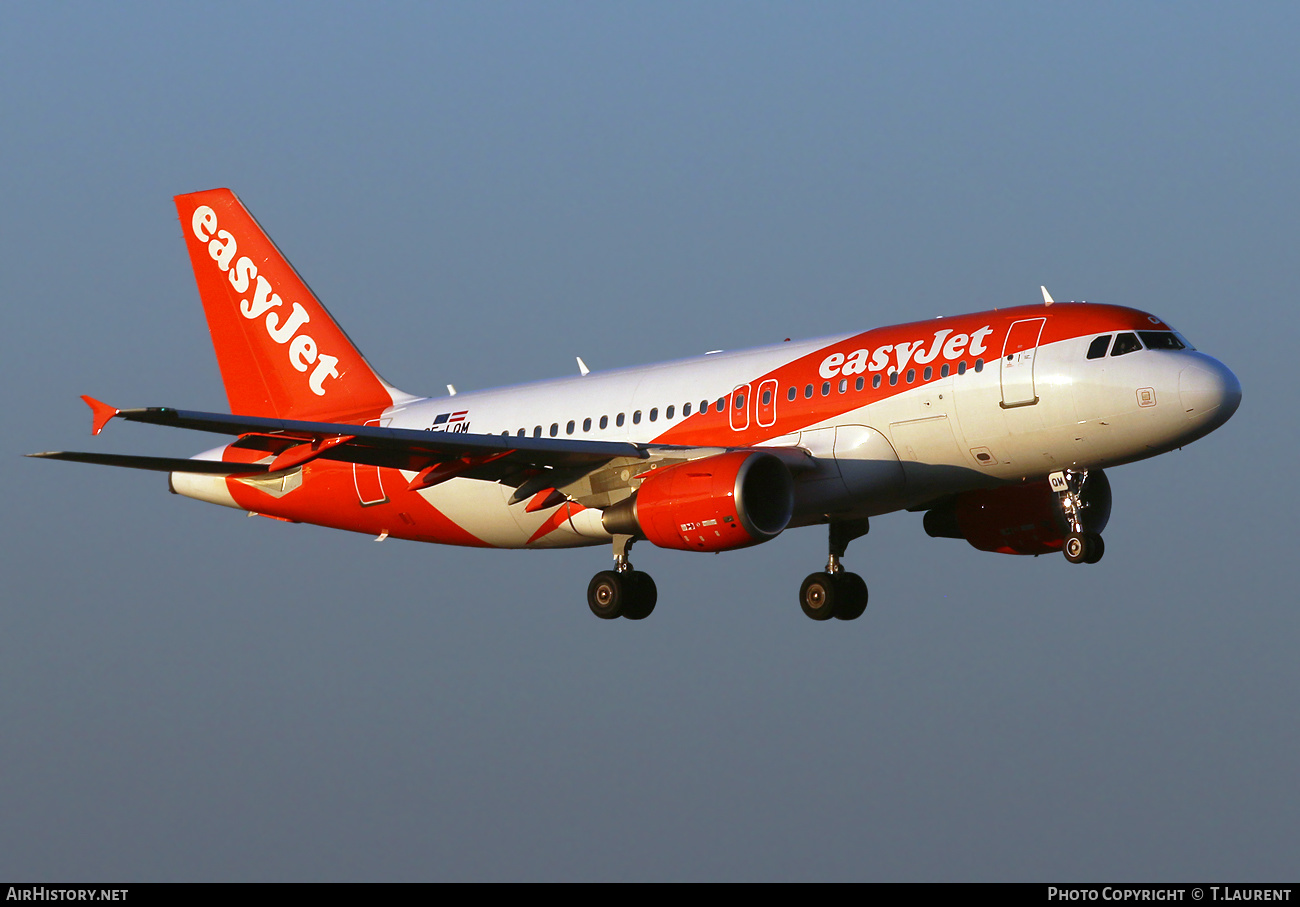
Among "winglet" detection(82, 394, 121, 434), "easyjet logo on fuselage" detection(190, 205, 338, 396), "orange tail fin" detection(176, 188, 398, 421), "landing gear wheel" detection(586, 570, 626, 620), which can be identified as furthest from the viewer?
"easyjet logo on fuselage" detection(190, 205, 338, 396)

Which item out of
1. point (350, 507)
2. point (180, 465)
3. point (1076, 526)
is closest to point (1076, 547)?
point (1076, 526)

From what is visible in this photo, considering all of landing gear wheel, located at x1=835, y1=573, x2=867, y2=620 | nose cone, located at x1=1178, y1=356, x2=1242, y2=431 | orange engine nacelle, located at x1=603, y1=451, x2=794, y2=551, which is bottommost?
landing gear wheel, located at x1=835, y1=573, x2=867, y2=620

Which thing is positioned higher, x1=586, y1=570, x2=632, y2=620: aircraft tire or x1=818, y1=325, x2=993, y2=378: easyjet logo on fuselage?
x1=818, y1=325, x2=993, y2=378: easyjet logo on fuselage

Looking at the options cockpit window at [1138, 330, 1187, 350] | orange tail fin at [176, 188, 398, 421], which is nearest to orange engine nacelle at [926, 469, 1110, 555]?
cockpit window at [1138, 330, 1187, 350]

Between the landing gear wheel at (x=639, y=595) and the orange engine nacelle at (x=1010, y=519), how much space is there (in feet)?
21.5

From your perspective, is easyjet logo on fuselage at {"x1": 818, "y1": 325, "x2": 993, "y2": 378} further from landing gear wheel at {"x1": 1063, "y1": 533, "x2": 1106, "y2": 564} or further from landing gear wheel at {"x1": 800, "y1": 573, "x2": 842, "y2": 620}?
landing gear wheel at {"x1": 800, "y1": 573, "x2": 842, "y2": 620}

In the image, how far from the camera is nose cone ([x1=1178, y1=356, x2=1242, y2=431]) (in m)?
31.6

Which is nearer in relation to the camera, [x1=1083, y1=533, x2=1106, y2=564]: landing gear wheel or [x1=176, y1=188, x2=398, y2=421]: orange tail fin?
[x1=1083, y1=533, x2=1106, y2=564]: landing gear wheel

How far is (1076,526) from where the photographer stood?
3428 cm

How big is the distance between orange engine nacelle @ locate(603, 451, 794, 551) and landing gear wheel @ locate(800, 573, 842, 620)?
4.91m

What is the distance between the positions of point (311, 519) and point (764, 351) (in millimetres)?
12306

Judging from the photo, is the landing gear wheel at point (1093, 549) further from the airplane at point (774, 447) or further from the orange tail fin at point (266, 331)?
the orange tail fin at point (266, 331)

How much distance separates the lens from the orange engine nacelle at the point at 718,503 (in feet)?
107

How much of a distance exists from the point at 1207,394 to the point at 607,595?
12.3 meters
